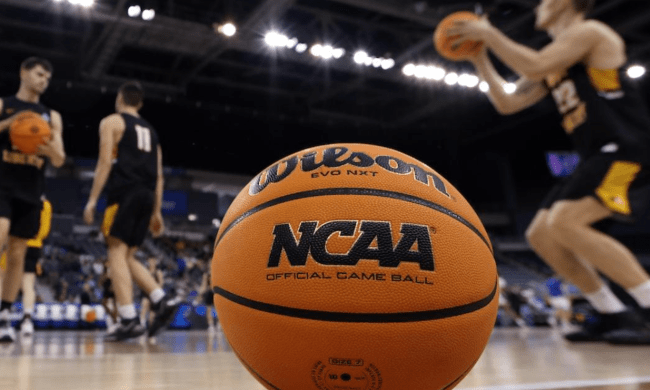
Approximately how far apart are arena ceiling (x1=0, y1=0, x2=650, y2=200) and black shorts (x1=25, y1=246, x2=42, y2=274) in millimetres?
5462

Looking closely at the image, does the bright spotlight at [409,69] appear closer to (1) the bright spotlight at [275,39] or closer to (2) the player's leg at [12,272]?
(1) the bright spotlight at [275,39]

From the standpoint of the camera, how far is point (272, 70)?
38.8 ft

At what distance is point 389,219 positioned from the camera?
892 millimetres

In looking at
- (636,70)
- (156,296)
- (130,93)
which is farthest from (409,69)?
(156,296)

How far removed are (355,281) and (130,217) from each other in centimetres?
251

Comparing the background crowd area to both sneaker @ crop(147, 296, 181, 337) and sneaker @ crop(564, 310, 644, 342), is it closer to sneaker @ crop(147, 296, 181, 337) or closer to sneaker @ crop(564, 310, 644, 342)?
sneaker @ crop(147, 296, 181, 337)

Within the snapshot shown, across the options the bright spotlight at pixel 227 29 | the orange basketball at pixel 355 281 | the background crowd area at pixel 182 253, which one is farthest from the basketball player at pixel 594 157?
the bright spotlight at pixel 227 29

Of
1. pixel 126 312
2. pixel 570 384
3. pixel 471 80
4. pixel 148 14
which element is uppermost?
pixel 148 14

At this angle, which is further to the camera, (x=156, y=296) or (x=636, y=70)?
(x=636, y=70)

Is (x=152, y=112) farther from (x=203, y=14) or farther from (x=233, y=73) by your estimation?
(x=203, y=14)

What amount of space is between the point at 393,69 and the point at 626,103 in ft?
30.7

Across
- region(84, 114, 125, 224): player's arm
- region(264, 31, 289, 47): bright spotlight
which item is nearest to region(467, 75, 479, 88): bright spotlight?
region(264, 31, 289, 47): bright spotlight

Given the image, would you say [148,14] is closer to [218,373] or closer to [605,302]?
[605,302]

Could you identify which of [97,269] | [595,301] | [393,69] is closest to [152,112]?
[97,269]
